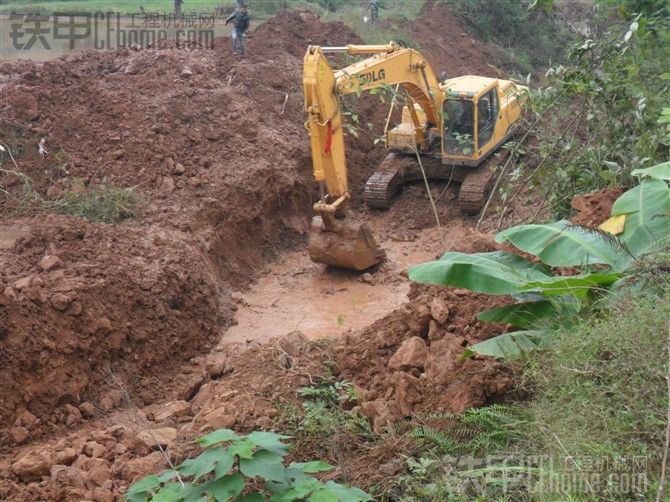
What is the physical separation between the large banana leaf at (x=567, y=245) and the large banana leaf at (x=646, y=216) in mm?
141

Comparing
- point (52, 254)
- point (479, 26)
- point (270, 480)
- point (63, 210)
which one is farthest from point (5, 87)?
point (479, 26)

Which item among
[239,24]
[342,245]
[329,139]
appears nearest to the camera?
[329,139]

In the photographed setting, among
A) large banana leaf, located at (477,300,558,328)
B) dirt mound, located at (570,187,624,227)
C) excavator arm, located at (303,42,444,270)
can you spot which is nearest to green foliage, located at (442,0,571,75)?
excavator arm, located at (303,42,444,270)

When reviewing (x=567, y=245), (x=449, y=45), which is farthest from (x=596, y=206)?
(x=449, y=45)

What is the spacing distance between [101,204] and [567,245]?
7.11m

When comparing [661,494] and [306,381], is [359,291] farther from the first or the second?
[661,494]

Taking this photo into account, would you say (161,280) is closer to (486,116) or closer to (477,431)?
(477,431)

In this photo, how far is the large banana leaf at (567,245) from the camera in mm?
5453

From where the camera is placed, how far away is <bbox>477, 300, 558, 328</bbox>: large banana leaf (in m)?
5.36

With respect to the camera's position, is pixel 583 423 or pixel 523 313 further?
pixel 523 313

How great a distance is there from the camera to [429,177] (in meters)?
13.8

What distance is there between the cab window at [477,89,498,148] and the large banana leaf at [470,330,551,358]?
826 cm

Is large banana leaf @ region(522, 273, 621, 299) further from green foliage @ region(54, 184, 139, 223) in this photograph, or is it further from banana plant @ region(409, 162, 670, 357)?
green foliage @ region(54, 184, 139, 223)

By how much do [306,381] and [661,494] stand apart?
3.29m
